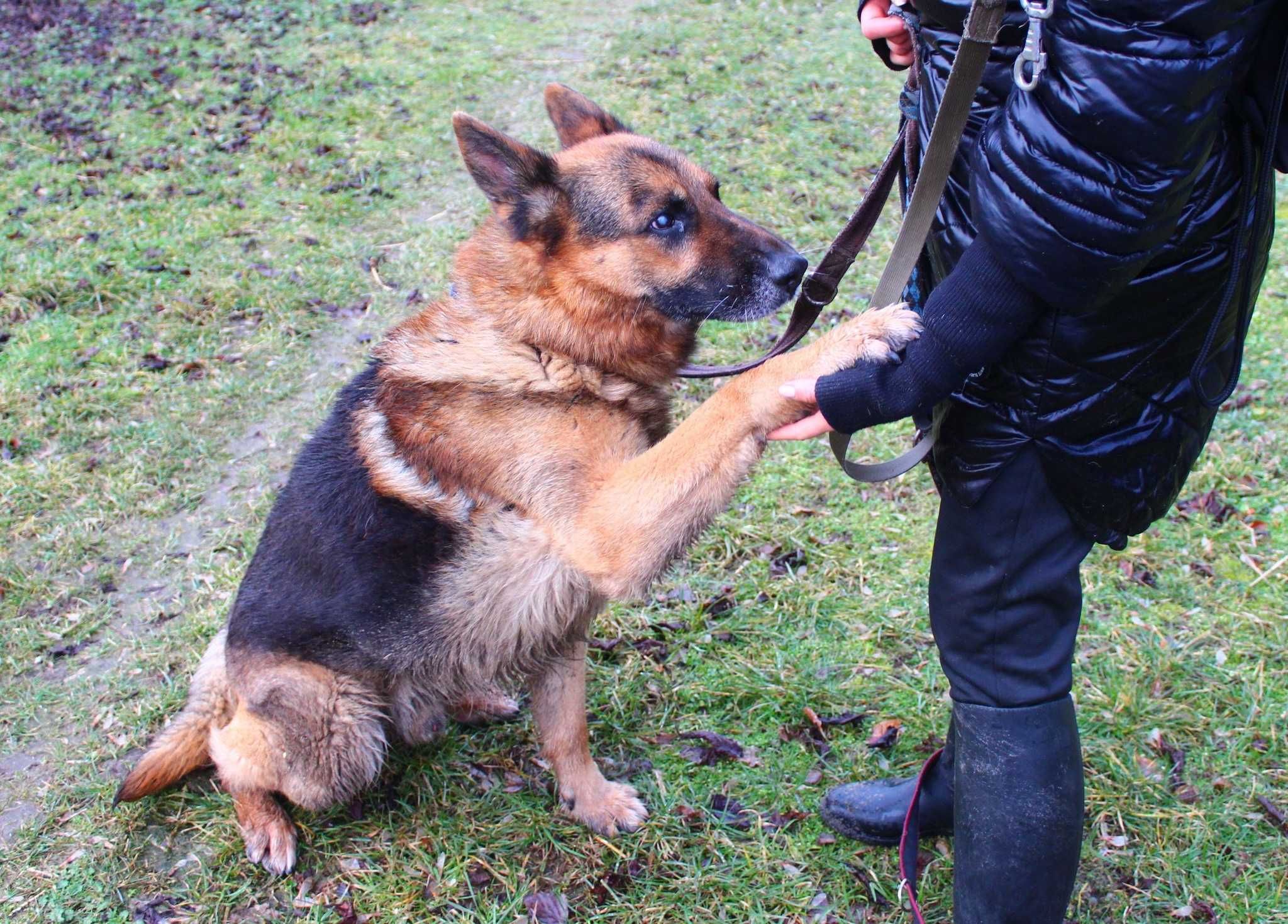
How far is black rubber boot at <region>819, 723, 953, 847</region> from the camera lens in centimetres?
299

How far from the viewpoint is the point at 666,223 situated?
3127 millimetres

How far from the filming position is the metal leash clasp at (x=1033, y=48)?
161 cm

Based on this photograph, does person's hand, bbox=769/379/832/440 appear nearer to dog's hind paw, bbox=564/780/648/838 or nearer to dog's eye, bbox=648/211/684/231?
dog's eye, bbox=648/211/684/231

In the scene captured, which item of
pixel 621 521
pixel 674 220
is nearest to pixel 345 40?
pixel 674 220

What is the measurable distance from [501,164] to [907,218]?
148cm

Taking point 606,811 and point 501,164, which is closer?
point 501,164

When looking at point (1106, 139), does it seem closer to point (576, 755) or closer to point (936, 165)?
point (936, 165)

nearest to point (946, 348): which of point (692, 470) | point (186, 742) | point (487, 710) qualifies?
point (692, 470)

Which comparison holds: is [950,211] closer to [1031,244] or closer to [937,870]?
[1031,244]

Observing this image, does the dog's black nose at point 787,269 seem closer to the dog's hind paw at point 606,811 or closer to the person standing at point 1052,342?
the person standing at point 1052,342

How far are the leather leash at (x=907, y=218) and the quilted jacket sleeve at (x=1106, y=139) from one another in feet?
0.41

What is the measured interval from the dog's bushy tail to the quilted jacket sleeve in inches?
121

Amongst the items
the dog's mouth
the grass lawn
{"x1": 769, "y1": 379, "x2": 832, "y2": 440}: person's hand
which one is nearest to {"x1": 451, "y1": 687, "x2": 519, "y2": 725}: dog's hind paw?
the grass lawn

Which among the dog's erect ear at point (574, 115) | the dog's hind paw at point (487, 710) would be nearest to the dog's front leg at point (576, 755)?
the dog's hind paw at point (487, 710)
